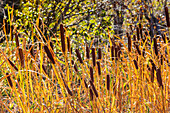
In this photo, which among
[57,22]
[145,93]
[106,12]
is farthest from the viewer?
[106,12]

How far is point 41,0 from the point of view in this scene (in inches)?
161

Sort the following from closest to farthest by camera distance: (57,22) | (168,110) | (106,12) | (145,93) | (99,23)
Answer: (168,110) → (145,93) → (57,22) → (99,23) → (106,12)

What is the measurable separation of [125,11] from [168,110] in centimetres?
373

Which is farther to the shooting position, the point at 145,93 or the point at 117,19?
the point at 117,19

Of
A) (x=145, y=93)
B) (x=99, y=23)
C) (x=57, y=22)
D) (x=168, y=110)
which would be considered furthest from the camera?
(x=99, y=23)

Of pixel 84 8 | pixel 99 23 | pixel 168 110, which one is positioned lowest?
pixel 168 110

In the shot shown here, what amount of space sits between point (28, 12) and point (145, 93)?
274 cm

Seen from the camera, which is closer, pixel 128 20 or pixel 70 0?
pixel 70 0

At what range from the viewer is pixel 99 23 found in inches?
168

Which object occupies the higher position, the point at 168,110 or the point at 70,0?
the point at 70,0

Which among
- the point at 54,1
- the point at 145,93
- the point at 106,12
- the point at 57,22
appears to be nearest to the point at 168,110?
the point at 145,93

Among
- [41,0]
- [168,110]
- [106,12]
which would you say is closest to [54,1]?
[41,0]

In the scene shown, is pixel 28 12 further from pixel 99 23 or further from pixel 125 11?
pixel 125 11

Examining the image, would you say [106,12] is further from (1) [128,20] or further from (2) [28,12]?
(2) [28,12]
